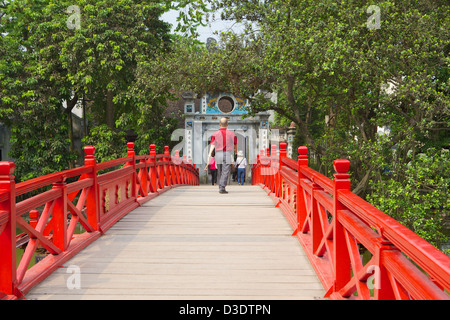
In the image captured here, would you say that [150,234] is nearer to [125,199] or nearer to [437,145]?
[125,199]

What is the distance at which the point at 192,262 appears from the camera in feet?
14.5

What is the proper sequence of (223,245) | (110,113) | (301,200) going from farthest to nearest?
1. (110,113)
2. (301,200)
3. (223,245)

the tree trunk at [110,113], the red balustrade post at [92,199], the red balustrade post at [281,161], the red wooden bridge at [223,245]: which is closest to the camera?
the red wooden bridge at [223,245]

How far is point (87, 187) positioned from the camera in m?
5.35

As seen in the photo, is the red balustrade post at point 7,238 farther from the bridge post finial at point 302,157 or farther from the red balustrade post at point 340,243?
the bridge post finial at point 302,157

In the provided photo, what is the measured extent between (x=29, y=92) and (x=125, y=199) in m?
12.7

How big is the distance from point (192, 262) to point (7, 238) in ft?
5.83

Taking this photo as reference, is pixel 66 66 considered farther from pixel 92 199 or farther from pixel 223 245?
pixel 223 245

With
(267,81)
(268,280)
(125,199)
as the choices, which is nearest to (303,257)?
(268,280)

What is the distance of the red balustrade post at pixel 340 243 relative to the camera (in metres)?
3.38

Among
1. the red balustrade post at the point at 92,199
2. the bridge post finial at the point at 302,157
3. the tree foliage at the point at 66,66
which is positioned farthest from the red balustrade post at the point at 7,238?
the tree foliage at the point at 66,66

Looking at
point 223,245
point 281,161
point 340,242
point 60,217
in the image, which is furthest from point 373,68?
point 60,217

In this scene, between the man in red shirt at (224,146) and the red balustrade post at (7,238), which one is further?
the man in red shirt at (224,146)

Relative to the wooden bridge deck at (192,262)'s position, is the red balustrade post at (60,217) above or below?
above
